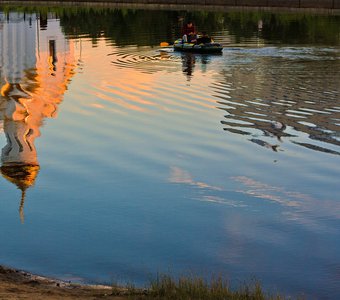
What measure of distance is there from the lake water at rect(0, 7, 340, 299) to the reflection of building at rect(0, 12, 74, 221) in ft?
0.42

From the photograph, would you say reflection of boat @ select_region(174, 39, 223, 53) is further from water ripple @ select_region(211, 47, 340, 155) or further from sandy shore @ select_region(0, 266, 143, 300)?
sandy shore @ select_region(0, 266, 143, 300)

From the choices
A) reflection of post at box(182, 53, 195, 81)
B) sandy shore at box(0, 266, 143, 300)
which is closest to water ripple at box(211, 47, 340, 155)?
reflection of post at box(182, 53, 195, 81)

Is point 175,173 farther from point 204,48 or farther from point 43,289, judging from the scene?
point 204,48

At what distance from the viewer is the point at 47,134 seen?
91.0 feet

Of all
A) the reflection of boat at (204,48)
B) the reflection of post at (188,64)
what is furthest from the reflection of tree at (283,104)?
the reflection of boat at (204,48)

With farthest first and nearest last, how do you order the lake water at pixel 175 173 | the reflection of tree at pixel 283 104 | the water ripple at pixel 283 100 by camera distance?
1. the water ripple at pixel 283 100
2. the reflection of tree at pixel 283 104
3. the lake water at pixel 175 173

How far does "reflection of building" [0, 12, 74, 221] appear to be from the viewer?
23.4 meters

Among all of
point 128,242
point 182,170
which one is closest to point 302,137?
point 182,170

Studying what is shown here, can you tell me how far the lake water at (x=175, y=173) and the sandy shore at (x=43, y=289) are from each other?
61 centimetres

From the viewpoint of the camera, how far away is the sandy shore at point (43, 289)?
11992 mm

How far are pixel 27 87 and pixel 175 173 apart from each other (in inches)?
796

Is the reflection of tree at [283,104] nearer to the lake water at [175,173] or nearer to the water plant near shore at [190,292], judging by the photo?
the lake water at [175,173]

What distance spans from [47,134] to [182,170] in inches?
Answer: 284

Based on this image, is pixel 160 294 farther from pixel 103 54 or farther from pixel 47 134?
pixel 103 54
